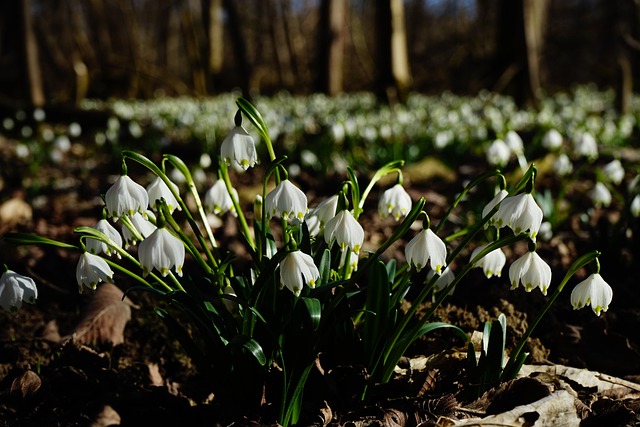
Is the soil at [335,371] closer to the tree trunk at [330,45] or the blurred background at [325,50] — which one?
the blurred background at [325,50]

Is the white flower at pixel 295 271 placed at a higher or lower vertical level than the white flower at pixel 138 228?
lower

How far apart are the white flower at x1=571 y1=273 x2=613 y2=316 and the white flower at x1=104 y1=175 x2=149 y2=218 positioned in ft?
3.38

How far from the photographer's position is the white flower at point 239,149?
1496mm

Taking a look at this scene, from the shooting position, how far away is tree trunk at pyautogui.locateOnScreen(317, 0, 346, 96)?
12.6 m

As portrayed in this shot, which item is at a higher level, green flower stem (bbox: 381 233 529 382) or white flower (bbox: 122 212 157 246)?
white flower (bbox: 122 212 157 246)

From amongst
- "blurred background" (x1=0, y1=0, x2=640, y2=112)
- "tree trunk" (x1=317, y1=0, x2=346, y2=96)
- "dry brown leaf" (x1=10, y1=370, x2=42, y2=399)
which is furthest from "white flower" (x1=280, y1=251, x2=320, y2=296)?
"tree trunk" (x1=317, y1=0, x2=346, y2=96)

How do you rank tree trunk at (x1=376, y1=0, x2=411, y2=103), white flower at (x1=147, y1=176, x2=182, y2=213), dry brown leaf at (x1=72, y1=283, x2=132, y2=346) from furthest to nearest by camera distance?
tree trunk at (x1=376, y1=0, x2=411, y2=103)
dry brown leaf at (x1=72, y1=283, x2=132, y2=346)
white flower at (x1=147, y1=176, x2=182, y2=213)

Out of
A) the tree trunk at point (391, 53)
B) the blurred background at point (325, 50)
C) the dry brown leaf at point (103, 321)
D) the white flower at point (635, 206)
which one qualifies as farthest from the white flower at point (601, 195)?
the tree trunk at point (391, 53)

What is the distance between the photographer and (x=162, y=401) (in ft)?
5.51

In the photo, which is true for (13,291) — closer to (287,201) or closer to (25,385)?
(25,385)

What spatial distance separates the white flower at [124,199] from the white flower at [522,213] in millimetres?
833

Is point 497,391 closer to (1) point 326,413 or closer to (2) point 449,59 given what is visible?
(1) point 326,413

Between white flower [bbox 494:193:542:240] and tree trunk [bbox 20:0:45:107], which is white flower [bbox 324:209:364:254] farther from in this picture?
tree trunk [bbox 20:0:45:107]

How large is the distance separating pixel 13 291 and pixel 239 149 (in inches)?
24.3
